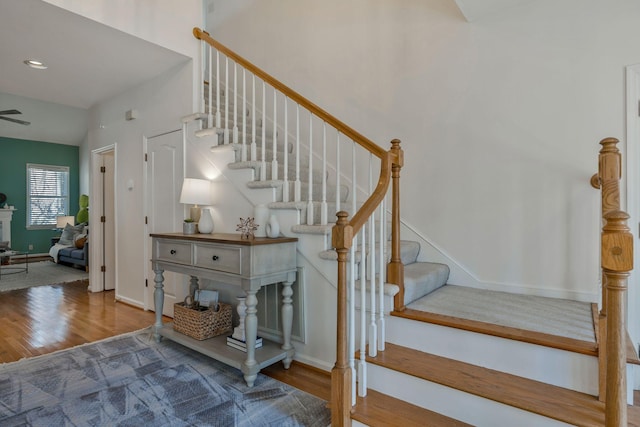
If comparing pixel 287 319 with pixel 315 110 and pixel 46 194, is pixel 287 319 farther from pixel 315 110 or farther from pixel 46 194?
pixel 46 194

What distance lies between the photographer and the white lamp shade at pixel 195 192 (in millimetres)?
3121

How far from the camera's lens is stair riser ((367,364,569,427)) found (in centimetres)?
157

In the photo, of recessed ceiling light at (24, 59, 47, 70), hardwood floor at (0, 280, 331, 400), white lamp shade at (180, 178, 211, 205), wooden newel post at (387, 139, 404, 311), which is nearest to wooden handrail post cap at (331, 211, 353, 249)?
wooden newel post at (387, 139, 404, 311)

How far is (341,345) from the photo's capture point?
1775 millimetres

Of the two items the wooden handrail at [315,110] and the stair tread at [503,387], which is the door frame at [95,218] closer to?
the wooden handrail at [315,110]

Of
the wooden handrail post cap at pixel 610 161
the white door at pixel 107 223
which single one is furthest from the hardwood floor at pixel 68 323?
the wooden handrail post cap at pixel 610 161

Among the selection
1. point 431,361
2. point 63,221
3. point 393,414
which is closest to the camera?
point 393,414

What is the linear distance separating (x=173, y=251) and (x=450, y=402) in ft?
7.61

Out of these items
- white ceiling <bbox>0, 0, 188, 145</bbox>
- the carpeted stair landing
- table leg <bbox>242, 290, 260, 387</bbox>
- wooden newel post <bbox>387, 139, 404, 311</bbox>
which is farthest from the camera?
white ceiling <bbox>0, 0, 188, 145</bbox>

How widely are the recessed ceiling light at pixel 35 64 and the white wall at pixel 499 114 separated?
9.74ft

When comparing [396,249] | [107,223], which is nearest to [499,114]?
[396,249]

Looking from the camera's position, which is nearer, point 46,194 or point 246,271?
point 246,271

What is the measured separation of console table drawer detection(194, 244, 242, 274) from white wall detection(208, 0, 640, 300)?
159 cm

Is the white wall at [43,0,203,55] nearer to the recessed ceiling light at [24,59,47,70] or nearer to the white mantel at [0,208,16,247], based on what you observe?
the recessed ceiling light at [24,59,47,70]
